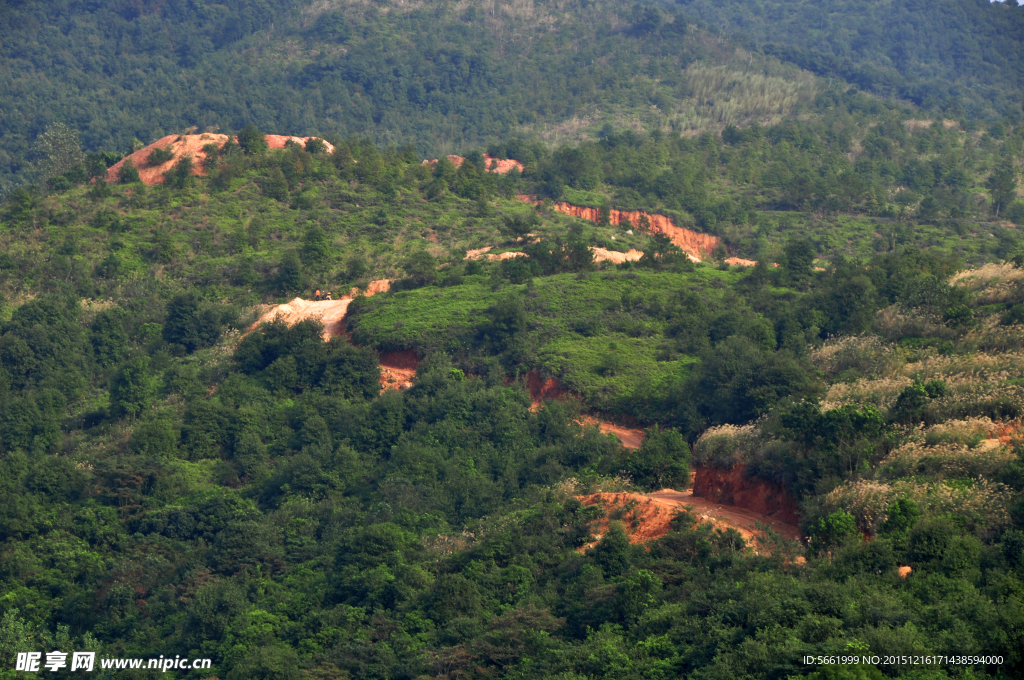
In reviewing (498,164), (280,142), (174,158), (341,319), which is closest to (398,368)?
(341,319)

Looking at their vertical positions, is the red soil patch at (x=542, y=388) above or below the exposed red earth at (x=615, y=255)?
below

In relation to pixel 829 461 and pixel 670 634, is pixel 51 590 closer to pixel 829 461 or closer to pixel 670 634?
pixel 670 634

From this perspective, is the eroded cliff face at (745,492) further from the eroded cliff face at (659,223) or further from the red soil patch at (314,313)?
the eroded cliff face at (659,223)

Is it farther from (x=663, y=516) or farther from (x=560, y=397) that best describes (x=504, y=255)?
(x=663, y=516)

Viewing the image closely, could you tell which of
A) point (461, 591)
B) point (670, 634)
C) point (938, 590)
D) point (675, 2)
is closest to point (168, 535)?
point (461, 591)

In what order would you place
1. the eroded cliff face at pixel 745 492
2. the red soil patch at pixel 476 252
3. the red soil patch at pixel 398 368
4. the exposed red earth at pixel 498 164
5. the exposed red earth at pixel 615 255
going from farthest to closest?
the exposed red earth at pixel 498 164 → the red soil patch at pixel 476 252 → the exposed red earth at pixel 615 255 → the red soil patch at pixel 398 368 → the eroded cliff face at pixel 745 492

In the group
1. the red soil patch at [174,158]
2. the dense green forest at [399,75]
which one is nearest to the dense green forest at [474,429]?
the red soil patch at [174,158]
